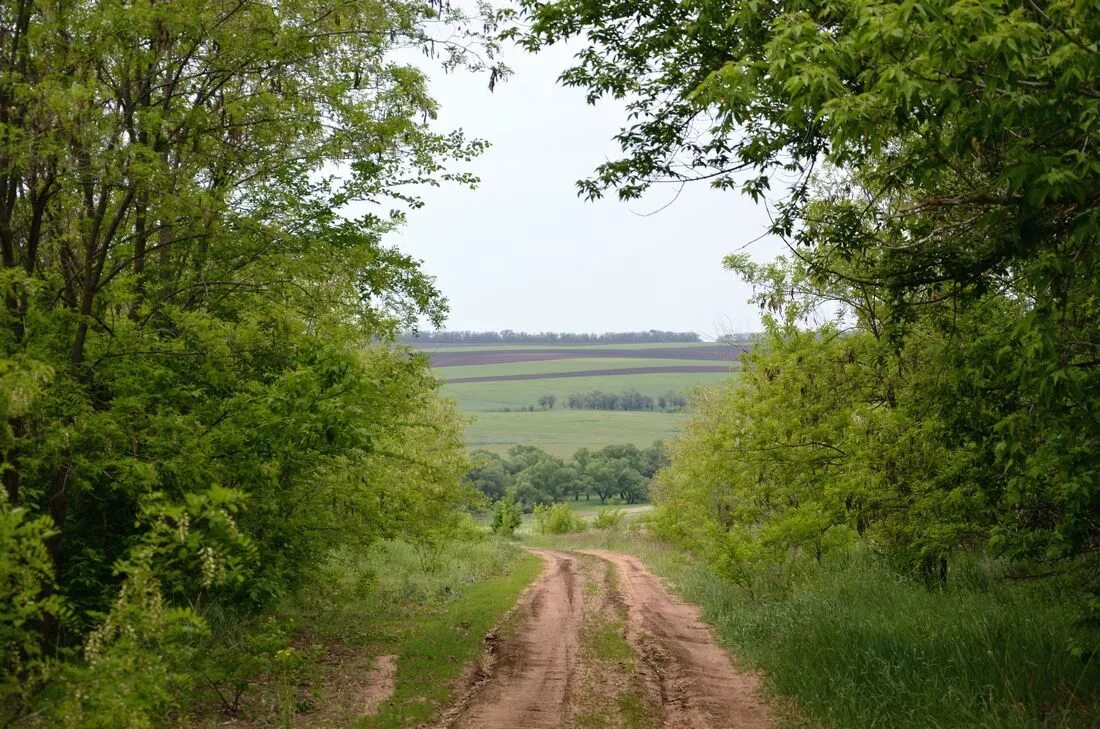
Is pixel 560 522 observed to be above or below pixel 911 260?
below

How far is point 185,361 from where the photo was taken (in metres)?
10.8

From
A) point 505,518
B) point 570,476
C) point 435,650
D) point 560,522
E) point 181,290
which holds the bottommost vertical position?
point 570,476

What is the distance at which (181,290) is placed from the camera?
37.5 feet

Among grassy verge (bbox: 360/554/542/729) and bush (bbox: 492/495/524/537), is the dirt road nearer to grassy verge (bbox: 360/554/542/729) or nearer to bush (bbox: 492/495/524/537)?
grassy verge (bbox: 360/554/542/729)

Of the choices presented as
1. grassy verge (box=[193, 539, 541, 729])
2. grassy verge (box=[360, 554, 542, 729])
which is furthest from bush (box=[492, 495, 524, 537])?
grassy verge (box=[360, 554, 542, 729])

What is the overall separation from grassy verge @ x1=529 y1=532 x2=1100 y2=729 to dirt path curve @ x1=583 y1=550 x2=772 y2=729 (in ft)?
1.48

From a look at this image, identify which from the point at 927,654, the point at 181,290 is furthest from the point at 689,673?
the point at 181,290

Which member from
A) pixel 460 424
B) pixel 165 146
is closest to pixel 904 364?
pixel 165 146

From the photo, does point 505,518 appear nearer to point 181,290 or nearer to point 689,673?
point 689,673

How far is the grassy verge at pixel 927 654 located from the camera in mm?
8469

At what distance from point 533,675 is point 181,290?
24.9ft

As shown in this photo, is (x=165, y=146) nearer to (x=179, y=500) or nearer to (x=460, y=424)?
(x=179, y=500)

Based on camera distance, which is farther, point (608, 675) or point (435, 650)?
point (435, 650)

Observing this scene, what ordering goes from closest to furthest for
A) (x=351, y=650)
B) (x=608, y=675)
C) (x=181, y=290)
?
(x=181, y=290) < (x=608, y=675) < (x=351, y=650)
